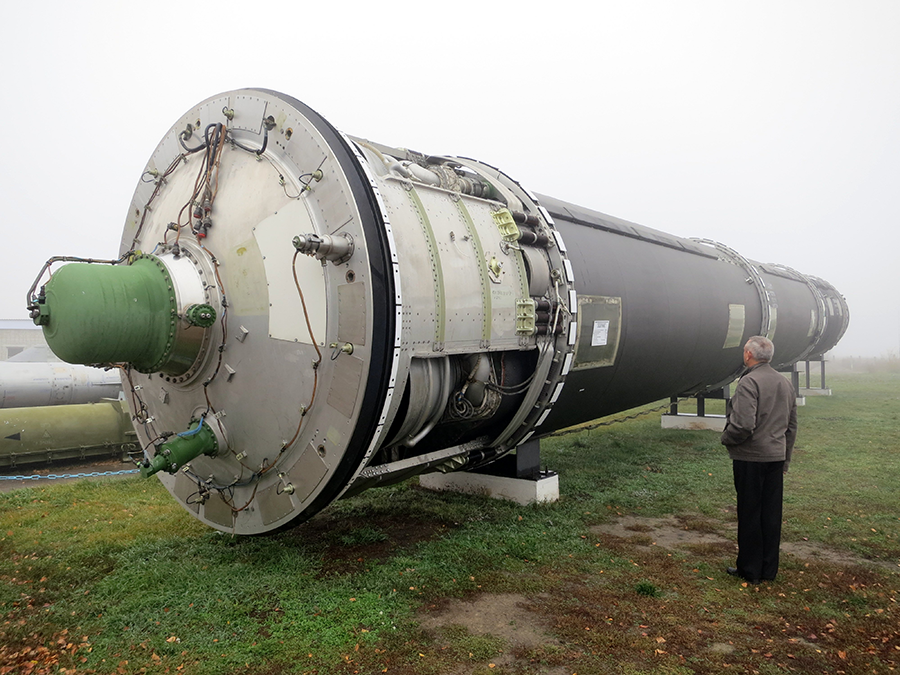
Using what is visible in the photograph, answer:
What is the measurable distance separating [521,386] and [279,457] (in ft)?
6.77

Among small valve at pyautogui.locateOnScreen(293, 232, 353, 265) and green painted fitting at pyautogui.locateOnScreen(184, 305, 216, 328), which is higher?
small valve at pyautogui.locateOnScreen(293, 232, 353, 265)

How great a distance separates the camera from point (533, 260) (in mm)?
5117

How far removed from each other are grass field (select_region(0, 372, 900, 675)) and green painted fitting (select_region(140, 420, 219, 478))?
85 centimetres

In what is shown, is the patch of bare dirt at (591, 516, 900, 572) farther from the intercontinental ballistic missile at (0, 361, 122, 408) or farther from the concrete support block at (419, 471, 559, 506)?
the intercontinental ballistic missile at (0, 361, 122, 408)

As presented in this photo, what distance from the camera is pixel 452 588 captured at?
4160 millimetres

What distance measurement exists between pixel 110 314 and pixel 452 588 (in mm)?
2745

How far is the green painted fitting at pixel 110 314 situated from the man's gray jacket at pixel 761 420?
12.6ft

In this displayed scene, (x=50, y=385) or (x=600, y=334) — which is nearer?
(x=600, y=334)

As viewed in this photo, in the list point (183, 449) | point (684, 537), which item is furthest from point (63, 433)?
point (684, 537)

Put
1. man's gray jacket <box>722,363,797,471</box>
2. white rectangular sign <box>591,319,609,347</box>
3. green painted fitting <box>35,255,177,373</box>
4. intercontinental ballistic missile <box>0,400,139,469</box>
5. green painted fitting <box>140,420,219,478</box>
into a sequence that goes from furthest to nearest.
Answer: intercontinental ballistic missile <box>0,400,139,469</box> < white rectangular sign <box>591,319,609,347</box> < man's gray jacket <box>722,363,797,471</box> < green painted fitting <box>140,420,219,478</box> < green painted fitting <box>35,255,177,373</box>

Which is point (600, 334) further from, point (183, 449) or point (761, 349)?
point (183, 449)

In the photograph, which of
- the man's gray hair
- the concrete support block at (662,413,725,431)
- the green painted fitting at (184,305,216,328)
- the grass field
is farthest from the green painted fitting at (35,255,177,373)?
the concrete support block at (662,413,725,431)

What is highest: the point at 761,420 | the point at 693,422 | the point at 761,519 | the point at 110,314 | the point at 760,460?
the point at 110,314

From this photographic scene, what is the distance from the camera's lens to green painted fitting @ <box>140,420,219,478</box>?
12.3 ft
